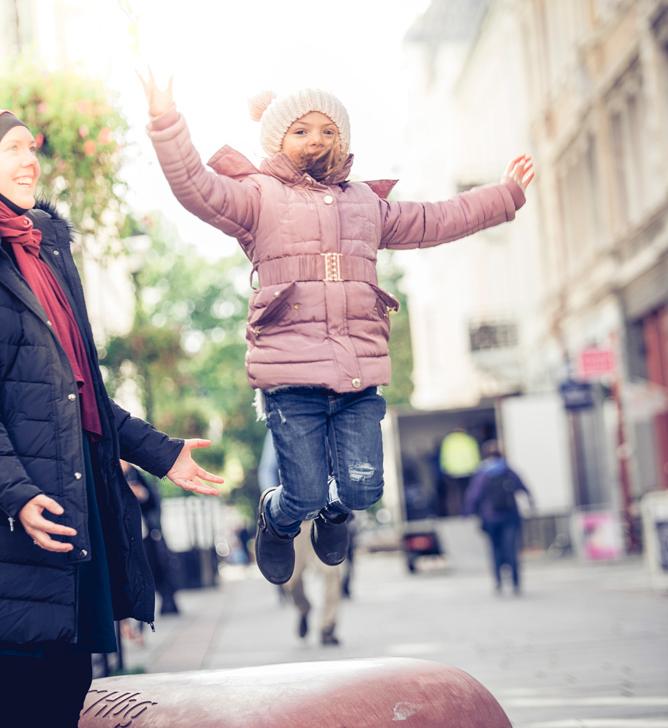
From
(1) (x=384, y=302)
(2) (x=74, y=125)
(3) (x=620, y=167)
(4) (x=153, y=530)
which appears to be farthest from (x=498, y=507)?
(1) (x=384, y=302)

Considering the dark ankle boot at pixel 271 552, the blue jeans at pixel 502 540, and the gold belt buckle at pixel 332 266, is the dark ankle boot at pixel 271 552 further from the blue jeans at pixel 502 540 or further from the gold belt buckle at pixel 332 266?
the blue jeans at pixel 502 540

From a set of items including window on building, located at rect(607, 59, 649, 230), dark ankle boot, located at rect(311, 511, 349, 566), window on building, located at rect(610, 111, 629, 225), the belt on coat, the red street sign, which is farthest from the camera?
window on building, located at rect(610, 111, 629, 225)

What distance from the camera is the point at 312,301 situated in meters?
4.87

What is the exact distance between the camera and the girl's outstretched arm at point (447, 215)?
523 centimetres

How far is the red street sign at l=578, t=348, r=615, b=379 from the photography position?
24406 millimetres

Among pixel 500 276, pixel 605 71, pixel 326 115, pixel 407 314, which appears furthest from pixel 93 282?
pixel 326 115

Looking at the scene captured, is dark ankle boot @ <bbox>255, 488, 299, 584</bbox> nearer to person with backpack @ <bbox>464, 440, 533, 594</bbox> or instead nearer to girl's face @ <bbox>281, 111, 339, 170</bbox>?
girl's face @ <bbox>281, 111, 339, 170</bbox>

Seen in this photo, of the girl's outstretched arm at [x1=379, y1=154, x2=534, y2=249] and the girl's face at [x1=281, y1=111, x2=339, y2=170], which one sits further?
the girl's outstretched arm at [x1=379, y1=154, x2=534, y2=249]

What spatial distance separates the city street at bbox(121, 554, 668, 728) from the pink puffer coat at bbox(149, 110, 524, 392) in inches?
121

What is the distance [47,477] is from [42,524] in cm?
21

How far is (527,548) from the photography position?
3275 centimetres

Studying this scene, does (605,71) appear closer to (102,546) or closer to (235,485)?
(102,546)

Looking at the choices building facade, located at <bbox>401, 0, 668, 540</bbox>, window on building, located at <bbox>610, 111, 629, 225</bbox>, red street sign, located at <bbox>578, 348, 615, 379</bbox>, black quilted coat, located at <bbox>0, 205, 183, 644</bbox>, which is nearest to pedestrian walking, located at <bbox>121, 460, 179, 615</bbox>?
building facade, located at <bbox>401, 0, 668, 540</bbox>

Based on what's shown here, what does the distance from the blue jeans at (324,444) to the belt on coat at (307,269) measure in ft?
1.18
